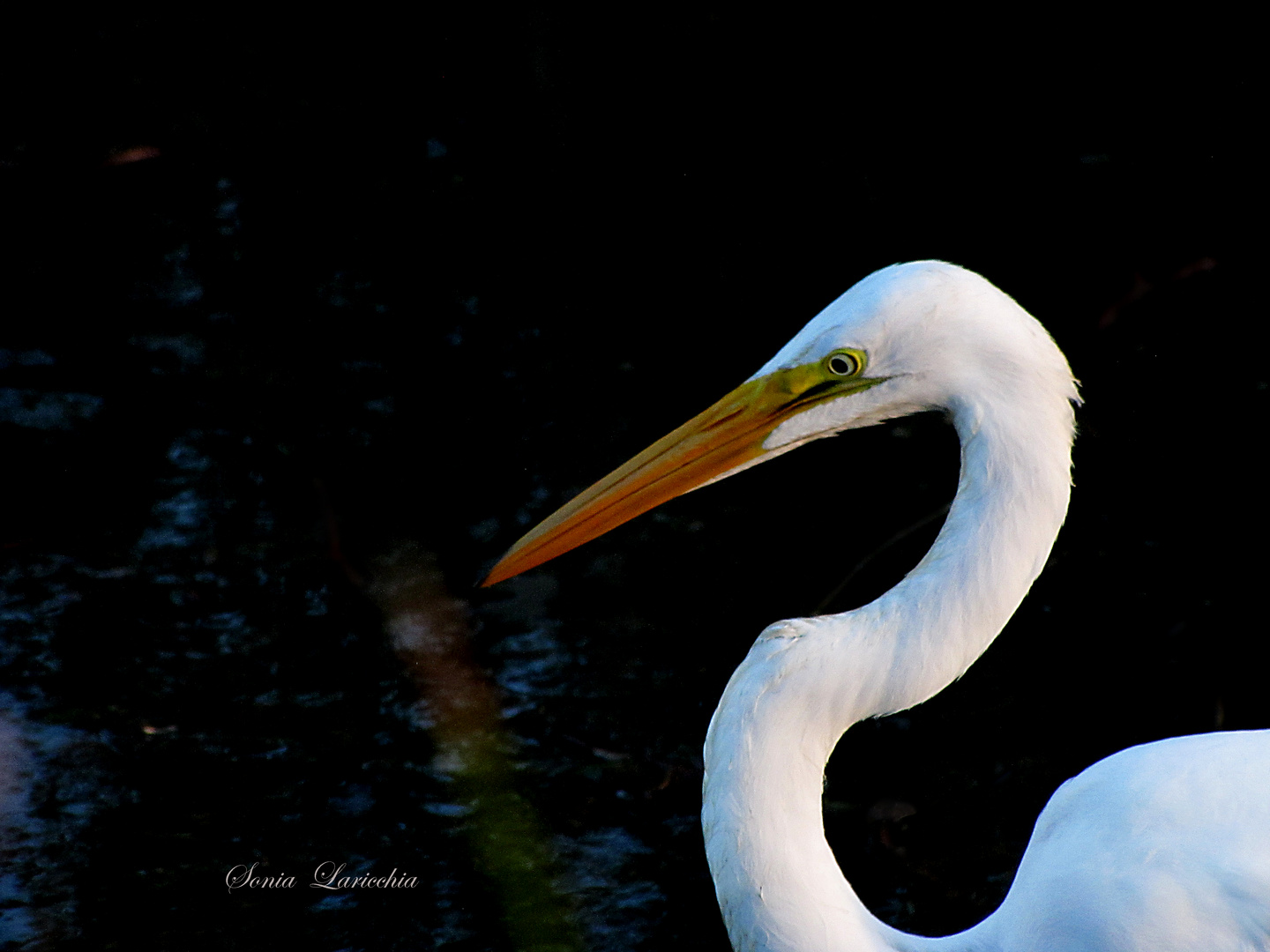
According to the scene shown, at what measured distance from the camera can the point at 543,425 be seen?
207 inches

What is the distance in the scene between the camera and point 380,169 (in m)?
6.66

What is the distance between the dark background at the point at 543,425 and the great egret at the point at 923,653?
1.08 metres

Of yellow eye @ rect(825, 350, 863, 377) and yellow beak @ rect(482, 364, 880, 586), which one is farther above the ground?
yellow eye @ rect(825, 350, 863, 377)

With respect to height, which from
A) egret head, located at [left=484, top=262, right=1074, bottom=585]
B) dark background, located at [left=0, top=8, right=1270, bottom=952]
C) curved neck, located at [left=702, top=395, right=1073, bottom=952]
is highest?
egret head, located at [left=484, top=262, right=1074, bottom=585]

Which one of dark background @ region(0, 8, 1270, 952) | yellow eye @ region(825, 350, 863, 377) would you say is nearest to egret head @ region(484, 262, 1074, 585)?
yellow eye @ region(825, 350, 863, 377)

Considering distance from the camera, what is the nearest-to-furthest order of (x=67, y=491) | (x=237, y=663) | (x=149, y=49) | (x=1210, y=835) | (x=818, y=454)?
(x=1210, y=835) < (x=237, y=663) < (x=67, y=491) < (x=818, y=454) < (x=149, y=49)

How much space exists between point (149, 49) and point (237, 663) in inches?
173

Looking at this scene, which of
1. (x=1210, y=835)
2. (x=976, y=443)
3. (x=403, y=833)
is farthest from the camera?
(x=403, y=833)

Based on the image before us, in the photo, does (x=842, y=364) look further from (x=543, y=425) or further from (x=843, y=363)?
(x=543, y=425)

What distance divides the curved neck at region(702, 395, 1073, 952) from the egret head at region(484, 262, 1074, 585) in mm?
61

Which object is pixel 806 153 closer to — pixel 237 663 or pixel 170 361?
pixel 170 361

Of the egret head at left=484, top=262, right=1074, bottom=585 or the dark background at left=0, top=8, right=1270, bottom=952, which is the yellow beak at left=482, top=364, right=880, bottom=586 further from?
the dark background at left=0, top=8, right=1270, bottom=952

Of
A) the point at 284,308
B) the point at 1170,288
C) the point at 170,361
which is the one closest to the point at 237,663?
the point at 170,361

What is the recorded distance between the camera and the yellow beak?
2.37 meters
